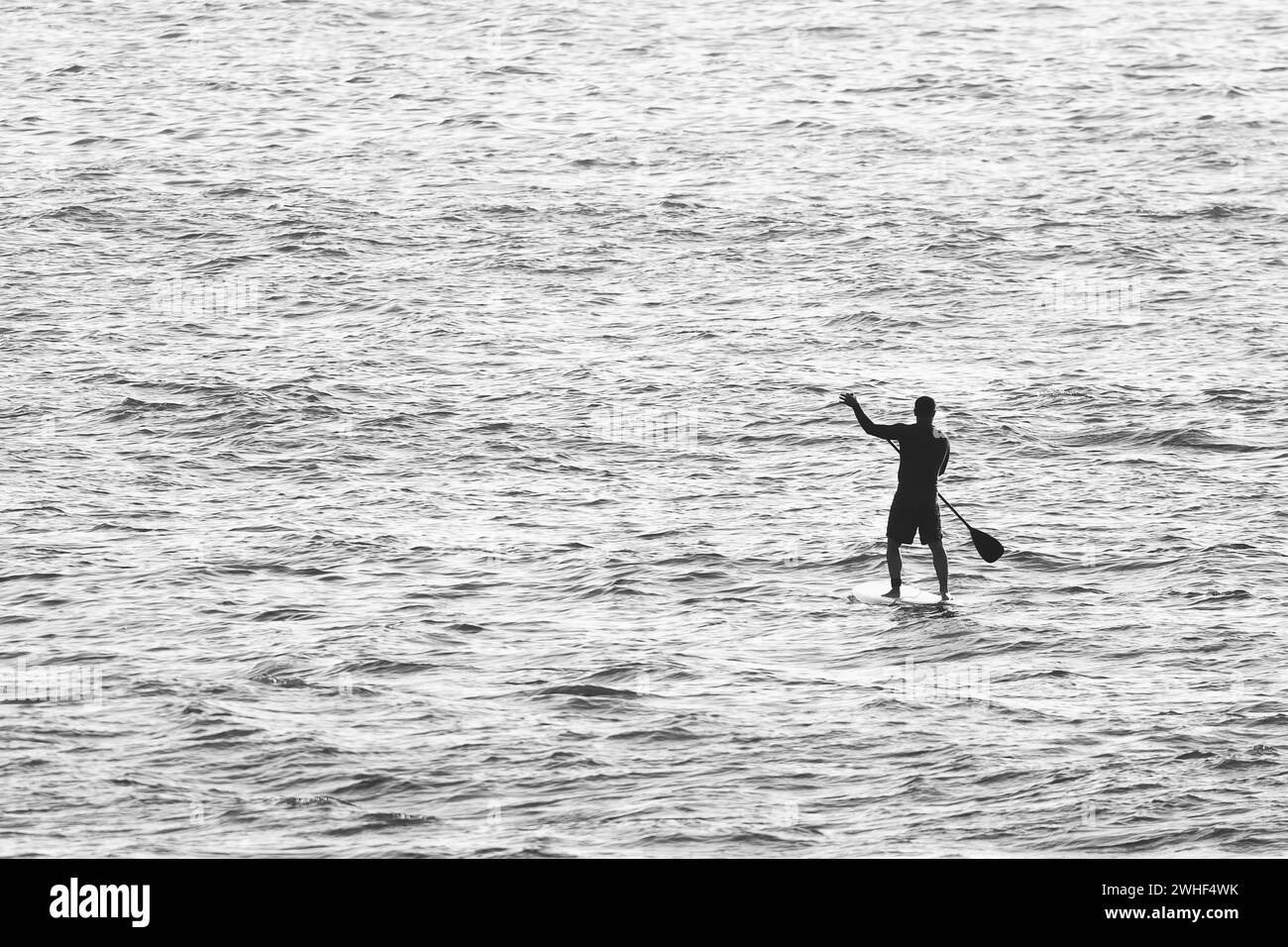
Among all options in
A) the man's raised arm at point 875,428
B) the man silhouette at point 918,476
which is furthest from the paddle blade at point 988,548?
the man's raised arm at point 875,428

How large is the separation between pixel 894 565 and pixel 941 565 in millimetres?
433

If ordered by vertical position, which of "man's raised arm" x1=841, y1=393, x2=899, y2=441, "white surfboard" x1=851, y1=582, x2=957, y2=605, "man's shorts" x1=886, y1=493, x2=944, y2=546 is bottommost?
"white surfboard" x1=851, y1=582, x2=957, y2=605

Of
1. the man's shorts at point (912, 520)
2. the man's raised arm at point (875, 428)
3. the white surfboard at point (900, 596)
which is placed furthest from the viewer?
the white surfboard at point (900, 596)

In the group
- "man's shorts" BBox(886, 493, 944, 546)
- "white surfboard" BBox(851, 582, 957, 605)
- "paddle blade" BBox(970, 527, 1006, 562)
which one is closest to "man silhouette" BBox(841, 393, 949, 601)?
"man's shorts" BBox(886, 493, 944, 546)

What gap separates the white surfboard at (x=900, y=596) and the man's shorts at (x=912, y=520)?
72 centimetres

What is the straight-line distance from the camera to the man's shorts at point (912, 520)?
55.5ft

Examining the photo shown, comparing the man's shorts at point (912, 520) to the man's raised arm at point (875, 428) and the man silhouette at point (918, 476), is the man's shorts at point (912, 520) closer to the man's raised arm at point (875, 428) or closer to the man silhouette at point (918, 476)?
the man silhouette at point (918, 476)

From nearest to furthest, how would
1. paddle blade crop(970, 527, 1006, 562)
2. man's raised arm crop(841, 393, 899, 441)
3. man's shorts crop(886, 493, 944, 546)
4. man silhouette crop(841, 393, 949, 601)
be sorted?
man's raised arm crop(841, 393, 899, 441) < man silhouette crop(841, 393, 949, 601) < man's shorts crop(886, 493, 944, 546) < paddle blade crop(970, 527, 1006, 562)

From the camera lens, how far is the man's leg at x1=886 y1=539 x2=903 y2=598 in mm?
17219

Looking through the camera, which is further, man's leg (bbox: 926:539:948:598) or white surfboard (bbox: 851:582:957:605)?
white surfboard (bbox: 851:582:957:605)

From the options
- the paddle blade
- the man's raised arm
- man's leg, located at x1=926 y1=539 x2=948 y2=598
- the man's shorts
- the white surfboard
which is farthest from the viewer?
the paddle blade

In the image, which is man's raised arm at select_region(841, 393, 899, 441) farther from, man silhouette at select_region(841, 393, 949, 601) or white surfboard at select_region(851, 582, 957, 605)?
white surfboard at select_region(851, 582, 957, 605)

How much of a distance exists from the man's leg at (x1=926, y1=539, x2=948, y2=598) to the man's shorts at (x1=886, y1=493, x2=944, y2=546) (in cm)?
11

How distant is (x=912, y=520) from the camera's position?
1695cm
